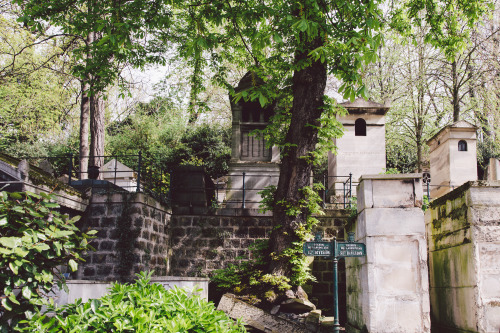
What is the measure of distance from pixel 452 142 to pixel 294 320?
9999 mm

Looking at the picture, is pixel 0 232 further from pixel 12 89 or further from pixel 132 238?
pixel 12 89

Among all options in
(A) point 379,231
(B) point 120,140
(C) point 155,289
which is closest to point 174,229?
(A) point 379,231

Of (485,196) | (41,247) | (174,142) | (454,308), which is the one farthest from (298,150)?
(174,142)

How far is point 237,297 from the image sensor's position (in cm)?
809

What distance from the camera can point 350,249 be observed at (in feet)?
20.2

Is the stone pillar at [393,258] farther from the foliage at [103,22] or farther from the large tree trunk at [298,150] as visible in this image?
the foliage at [103,22]

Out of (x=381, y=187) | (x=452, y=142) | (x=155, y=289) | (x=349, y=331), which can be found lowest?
(x=349, y=331)

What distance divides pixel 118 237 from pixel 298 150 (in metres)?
4.49

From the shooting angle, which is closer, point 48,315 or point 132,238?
point 48,315

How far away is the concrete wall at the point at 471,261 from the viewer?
19.5 ft

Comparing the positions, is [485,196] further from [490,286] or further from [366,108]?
[366,108]

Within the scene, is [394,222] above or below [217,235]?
above

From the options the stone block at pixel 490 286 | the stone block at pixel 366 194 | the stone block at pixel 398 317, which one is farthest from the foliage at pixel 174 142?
the stone block at pixel 490 286

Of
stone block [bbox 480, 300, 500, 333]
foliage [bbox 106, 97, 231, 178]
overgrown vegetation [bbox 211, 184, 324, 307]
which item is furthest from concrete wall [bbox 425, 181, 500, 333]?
foliage [bbox 106, 97, 231, 178]
